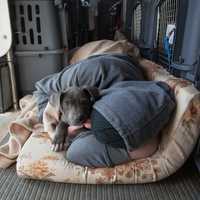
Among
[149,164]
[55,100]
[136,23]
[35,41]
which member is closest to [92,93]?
[55,100]

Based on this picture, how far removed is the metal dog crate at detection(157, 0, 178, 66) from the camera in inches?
79.6

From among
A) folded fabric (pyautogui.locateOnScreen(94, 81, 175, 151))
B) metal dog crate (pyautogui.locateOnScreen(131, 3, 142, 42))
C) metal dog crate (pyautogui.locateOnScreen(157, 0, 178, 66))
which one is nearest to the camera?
folded fabric (pyautogui.locateOnScreen(94, 81, 175, 151))

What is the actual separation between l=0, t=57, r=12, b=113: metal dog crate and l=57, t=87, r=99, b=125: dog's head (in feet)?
3.06

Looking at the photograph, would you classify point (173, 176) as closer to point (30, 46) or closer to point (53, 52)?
point (53, 52)

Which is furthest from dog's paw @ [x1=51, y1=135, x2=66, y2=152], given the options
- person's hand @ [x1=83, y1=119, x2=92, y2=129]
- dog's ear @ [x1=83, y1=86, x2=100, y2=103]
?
dog's ear @ [x1=83, y1=86, x2=100, y2=103]

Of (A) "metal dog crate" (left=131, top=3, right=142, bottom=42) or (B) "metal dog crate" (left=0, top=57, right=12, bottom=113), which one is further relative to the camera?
(A) "metal dog crate" (left=131, top=3, right=142, bottom=42)

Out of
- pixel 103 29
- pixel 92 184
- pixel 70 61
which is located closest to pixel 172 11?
pixel 70 61

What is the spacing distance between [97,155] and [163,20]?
1.51m

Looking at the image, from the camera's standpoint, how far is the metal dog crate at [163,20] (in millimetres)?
2021

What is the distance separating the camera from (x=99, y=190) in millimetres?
1189

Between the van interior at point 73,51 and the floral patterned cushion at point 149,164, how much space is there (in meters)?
0.04

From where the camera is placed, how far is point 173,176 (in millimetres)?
1284

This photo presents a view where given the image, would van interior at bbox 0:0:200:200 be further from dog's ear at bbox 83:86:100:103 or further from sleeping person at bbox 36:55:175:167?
dog's ear at bbox 83:86:100:103

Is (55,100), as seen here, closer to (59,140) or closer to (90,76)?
(59,140)
